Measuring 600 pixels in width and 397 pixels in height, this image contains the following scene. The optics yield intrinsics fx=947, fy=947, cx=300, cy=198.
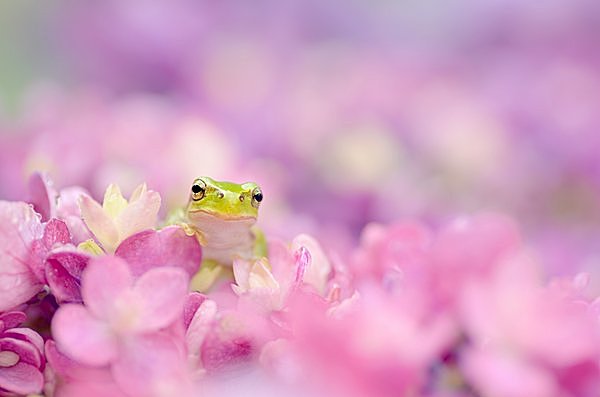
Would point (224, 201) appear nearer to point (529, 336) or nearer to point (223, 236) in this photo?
point (223, 236)

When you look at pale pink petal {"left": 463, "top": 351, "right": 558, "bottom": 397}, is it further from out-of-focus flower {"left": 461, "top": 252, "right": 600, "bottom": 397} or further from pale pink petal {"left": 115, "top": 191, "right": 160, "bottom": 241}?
pale pink petal {"left": 115, "top": 191, "right": 160, "bottom": 241}

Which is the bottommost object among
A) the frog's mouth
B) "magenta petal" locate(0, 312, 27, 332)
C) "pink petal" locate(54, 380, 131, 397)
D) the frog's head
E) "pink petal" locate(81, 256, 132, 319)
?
"pink petal" locate(54, 380, 131, 397)

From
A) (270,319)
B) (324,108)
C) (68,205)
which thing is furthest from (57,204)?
(324,108)

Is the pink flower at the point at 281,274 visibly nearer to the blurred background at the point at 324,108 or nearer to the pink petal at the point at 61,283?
the pink petal at the point at 61,283

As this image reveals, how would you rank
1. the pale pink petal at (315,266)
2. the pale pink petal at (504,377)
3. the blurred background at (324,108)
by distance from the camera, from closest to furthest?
1. the pale pink petal at (504,377)
2. the pale pink petal at (315,266)
3. the blurred background at (324,108)

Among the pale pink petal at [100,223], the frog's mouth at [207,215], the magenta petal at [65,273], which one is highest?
the frog's mouth at [207,215]

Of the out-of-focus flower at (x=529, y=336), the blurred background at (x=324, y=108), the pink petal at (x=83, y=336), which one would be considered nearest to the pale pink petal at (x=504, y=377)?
the out-of-focus flower at (x=529, y=336)

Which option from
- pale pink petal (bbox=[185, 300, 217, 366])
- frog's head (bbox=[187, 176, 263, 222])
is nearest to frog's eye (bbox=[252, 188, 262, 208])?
frog's head (bbox=[187, 176, 263, 222])
